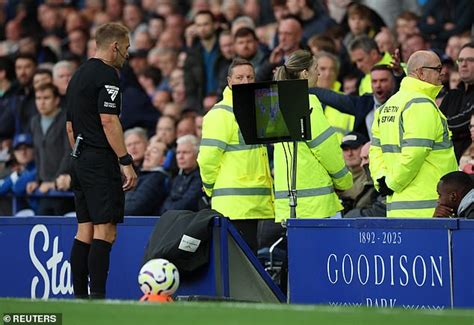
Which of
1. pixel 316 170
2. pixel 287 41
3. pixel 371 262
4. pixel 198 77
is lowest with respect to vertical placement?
pixel 371 262

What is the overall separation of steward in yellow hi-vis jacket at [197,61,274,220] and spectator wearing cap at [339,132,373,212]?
1.43 meters

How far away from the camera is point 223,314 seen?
758 centimetres

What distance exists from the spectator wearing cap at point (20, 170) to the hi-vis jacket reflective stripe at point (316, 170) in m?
6.53

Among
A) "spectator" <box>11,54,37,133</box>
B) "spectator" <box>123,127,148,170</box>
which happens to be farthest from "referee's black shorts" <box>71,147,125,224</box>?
"spectator" <box>11,54,37,133</box>

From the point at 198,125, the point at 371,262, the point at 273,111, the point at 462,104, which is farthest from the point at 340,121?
the point at 371,262

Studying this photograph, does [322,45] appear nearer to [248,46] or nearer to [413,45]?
[413,45]

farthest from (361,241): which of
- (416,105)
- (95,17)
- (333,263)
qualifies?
(95,17)

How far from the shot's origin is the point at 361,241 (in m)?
10.2

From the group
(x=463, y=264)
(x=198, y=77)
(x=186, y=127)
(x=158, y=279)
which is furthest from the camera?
(x=198, y=77)

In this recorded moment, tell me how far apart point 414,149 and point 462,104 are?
2.38 m

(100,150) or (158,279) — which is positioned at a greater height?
(100,150)

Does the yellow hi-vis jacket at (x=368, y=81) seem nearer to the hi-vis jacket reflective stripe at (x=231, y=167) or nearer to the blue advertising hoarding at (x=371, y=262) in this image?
the hi-vis jacket reflective stripe at (x=231, y=167)

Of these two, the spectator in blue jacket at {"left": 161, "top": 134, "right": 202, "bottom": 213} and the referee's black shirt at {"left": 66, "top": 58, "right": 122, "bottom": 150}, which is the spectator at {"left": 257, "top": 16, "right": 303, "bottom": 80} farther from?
the referee's black shirt at {"left": 66, "top": 58, "right": 122, "bottom": 150}

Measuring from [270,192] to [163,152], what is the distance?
12.8 ft
